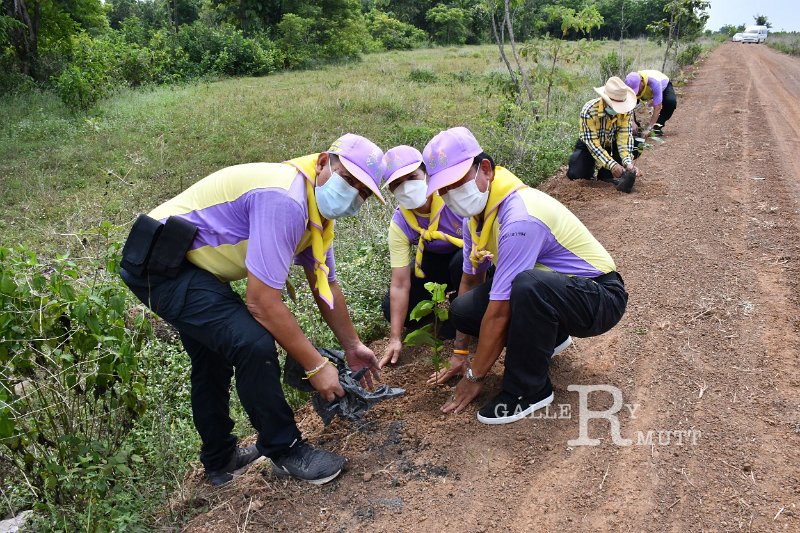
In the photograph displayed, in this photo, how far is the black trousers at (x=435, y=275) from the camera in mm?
3752

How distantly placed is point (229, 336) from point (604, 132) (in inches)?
217

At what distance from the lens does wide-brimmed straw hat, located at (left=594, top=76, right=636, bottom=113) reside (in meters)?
6.32

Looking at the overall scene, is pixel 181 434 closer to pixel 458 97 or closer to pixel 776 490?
pixel 776 490

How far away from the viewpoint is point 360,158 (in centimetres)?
240

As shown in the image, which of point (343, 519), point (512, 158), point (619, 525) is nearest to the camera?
point (619, 525)

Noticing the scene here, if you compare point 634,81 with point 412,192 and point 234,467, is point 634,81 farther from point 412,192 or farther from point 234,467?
point 234,467

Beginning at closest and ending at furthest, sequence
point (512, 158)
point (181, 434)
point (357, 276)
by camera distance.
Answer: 1. point (181, 434)
2. point (357, 276)
3. point (512, 158)

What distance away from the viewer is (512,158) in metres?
7.58

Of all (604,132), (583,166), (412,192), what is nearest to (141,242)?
(412,192)

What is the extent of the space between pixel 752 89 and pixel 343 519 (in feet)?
54.4

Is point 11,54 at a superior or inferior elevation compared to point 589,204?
superior

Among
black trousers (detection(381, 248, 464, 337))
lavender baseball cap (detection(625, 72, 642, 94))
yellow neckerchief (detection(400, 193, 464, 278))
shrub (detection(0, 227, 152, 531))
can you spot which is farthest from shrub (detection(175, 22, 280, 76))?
shrub (detection(0, 227, 152, 531))

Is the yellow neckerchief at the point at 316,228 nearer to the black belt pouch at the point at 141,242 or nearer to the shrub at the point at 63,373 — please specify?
the black belt pouch at the point at 141,242

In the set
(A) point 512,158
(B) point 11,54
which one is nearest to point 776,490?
(A) point 512,158
